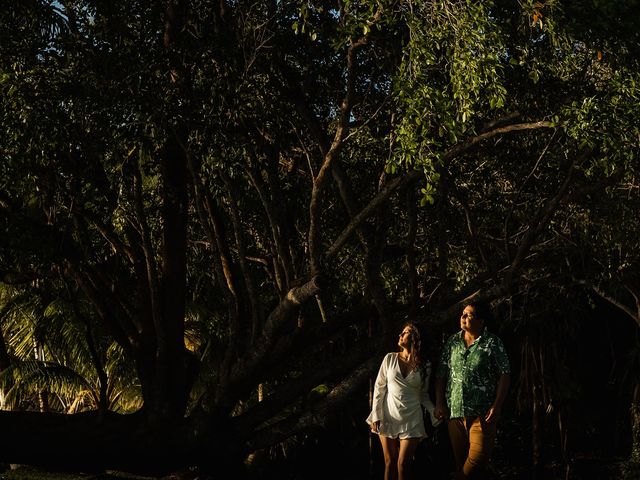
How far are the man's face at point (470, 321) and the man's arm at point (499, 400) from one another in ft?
1.52

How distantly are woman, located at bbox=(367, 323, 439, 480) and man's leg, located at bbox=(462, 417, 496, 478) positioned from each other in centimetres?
55

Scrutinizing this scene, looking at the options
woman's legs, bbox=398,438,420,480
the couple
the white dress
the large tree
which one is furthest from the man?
the large tree

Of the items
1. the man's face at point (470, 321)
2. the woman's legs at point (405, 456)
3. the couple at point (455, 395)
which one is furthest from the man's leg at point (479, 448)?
the man's face at point (470, 321)

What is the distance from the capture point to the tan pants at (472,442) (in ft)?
29.8

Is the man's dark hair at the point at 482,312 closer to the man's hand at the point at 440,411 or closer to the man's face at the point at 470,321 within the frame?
the man's face at the point at 470,321

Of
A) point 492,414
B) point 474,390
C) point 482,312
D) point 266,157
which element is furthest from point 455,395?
point 266,157

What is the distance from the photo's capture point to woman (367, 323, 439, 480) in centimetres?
962

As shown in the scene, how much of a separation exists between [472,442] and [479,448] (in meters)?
0.10

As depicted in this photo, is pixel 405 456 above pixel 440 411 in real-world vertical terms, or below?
below

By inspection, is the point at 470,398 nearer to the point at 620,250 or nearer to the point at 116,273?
the point at 620,250

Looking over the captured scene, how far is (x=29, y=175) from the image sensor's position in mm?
13125

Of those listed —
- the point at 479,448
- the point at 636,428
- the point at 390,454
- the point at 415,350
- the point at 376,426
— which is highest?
the point at 415,350

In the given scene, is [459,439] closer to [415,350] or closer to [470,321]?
[415,350]

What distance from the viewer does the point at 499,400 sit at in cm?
899
